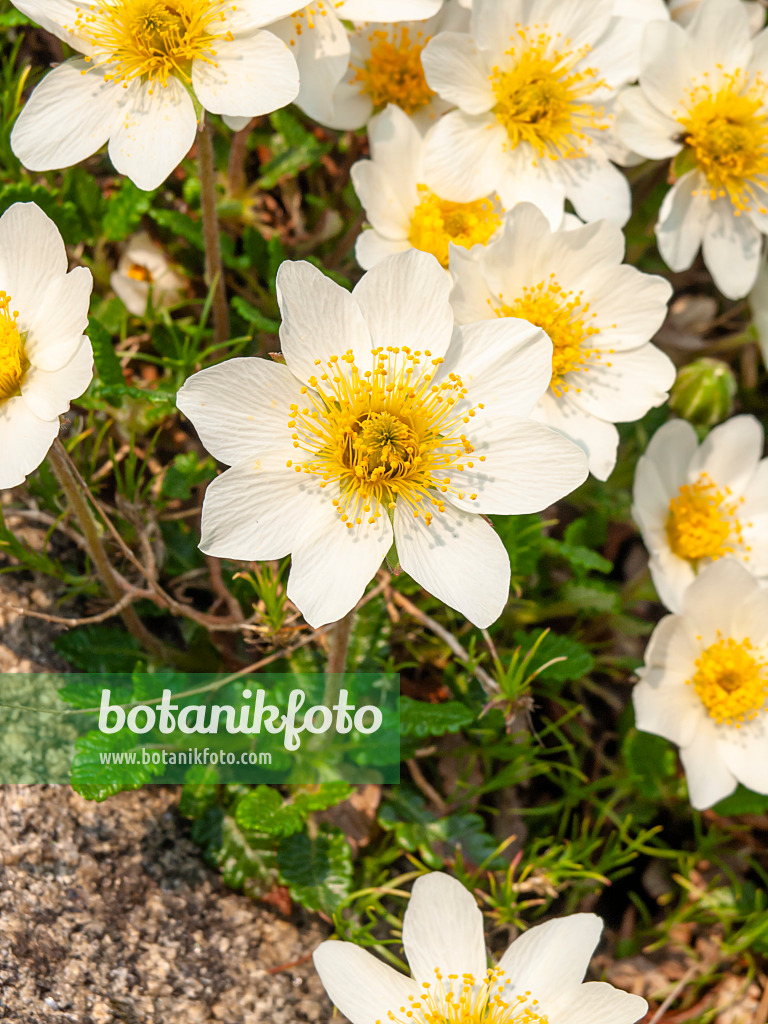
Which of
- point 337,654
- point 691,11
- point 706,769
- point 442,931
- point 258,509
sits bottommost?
point 442,931

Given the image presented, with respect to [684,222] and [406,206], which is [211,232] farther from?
[684,222]

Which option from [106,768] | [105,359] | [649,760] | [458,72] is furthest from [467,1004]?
[458,72]

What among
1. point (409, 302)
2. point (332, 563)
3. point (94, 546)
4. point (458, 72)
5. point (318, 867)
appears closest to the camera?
point (332, 563)

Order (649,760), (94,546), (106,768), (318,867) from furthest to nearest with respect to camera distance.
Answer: (649,760)
(318,867)
(94,546)
(106,768)

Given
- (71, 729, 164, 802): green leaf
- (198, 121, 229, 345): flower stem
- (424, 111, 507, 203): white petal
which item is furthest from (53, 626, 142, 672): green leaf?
(424, 111, 507, 203): white petal

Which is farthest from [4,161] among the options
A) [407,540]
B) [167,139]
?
[407,540]

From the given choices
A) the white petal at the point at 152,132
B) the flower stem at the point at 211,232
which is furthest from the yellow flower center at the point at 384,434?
the flower stem at the point at 211,232
